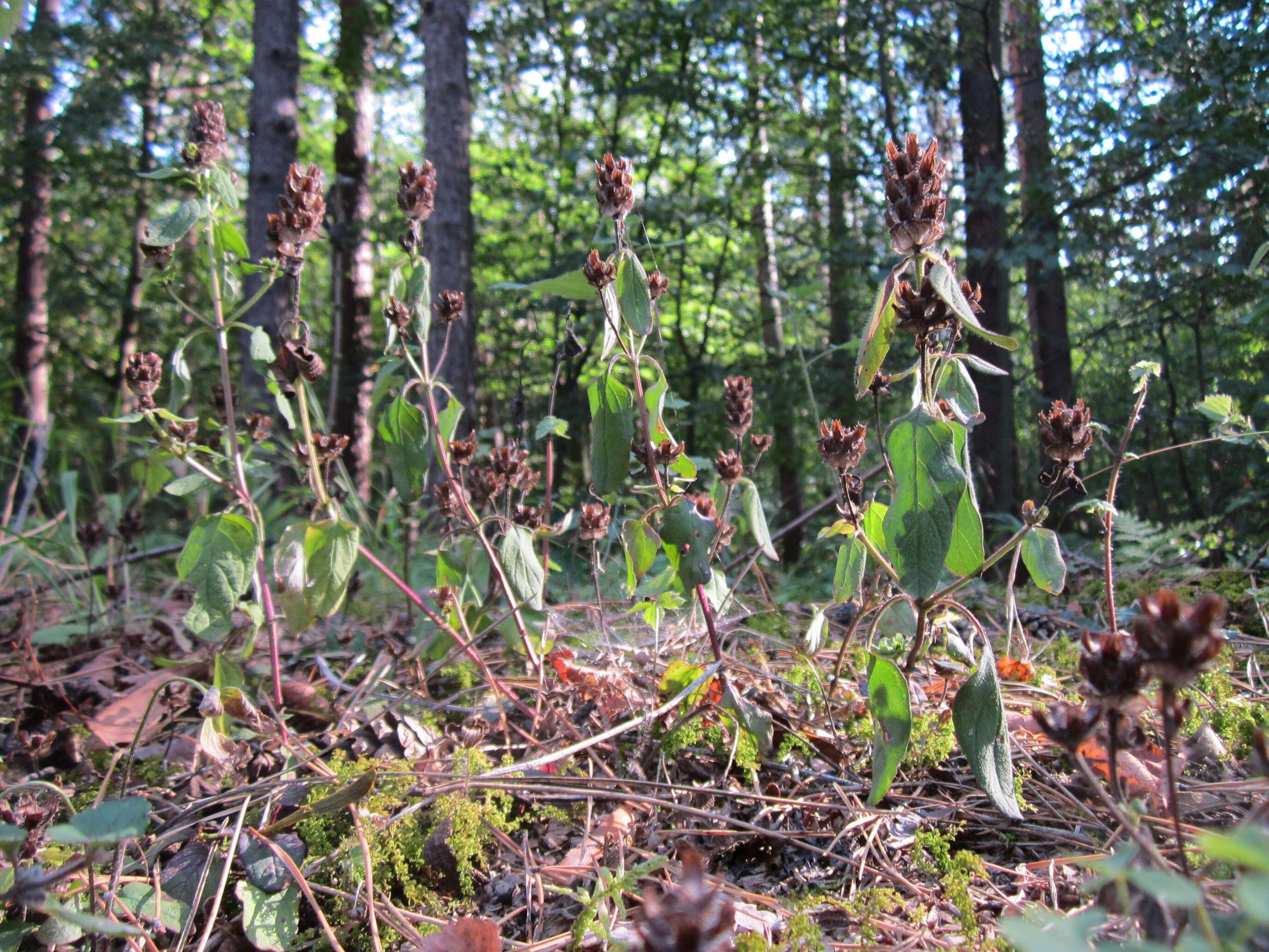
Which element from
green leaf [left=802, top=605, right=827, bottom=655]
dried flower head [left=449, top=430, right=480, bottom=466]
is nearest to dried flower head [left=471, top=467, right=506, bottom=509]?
dried flower head [left=449, top=430, right=480, bottom=466]

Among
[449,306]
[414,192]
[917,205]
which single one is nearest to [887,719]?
[917,205]

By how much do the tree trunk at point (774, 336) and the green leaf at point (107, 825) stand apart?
5.08 meters

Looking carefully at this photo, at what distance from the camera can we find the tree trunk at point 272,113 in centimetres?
582

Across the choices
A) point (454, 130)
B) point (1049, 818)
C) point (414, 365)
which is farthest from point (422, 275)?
point (454, 130)

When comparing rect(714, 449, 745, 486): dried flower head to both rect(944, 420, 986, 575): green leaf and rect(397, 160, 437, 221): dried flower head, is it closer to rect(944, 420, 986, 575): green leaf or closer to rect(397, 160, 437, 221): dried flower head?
rect(944, 420, 986, 575): green leaf

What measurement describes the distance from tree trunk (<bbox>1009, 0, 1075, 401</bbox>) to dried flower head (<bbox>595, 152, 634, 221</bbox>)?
13.5ft

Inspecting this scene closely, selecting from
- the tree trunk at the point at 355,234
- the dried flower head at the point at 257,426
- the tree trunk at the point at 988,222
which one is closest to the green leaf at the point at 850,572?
the dried flower head at the point at 257,426

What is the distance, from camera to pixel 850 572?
141 cm

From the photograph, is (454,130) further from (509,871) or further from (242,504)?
(509,871)

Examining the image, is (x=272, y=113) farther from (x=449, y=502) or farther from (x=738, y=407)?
(x=738, y=407)

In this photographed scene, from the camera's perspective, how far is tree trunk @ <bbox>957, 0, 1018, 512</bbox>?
435 centimetres

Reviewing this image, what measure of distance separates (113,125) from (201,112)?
7673 millimetres

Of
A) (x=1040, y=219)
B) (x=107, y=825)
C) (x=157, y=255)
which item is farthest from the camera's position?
(x=1040, y=219)

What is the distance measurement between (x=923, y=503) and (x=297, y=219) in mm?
1306
